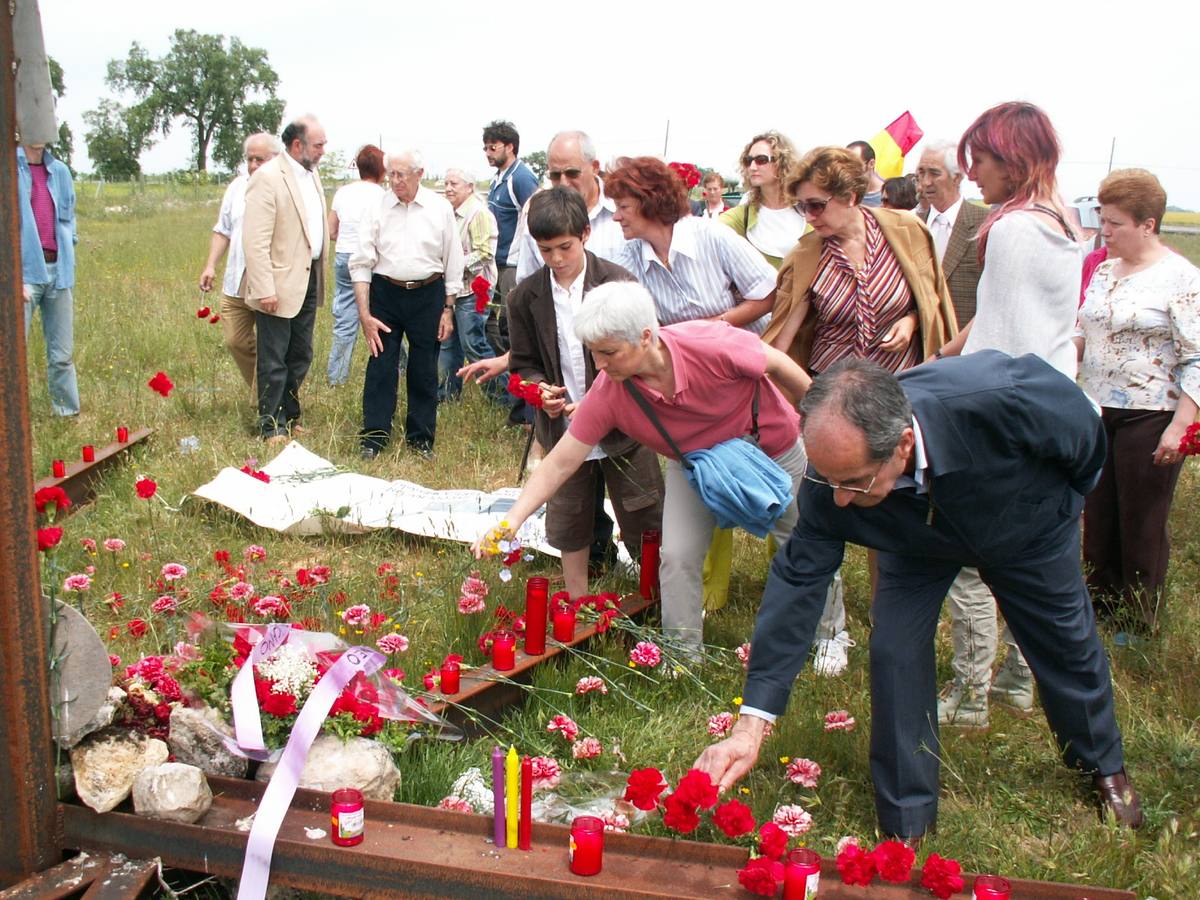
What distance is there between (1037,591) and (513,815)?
1.57m

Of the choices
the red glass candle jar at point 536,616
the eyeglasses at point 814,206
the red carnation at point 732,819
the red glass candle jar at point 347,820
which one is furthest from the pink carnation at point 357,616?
the eyeglasses at point 814,206

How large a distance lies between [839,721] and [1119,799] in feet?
2.69

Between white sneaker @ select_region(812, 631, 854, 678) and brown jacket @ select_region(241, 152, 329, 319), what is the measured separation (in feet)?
15.5

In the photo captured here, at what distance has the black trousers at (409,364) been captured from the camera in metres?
7.48

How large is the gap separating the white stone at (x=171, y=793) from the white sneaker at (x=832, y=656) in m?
2.26

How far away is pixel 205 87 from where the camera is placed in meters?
87.8

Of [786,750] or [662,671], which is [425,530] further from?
[786,750]

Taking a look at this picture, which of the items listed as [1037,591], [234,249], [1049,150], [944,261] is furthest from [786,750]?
[234,249]

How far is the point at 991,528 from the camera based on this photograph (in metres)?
3.00

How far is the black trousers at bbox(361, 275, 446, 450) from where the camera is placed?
7.48 metres

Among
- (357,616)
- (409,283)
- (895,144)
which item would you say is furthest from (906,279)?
(895,144)

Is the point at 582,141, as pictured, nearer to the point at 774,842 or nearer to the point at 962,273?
the point at 962,273

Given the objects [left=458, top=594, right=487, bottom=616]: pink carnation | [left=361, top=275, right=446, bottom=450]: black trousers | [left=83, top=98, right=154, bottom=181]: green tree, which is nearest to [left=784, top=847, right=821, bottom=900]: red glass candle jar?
[left=458, top=594, right=487, bottom=616]: pink carnation

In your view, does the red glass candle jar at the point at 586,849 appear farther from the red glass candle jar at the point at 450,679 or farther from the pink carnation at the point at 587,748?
the red glass candle jar at the point at 450,679
